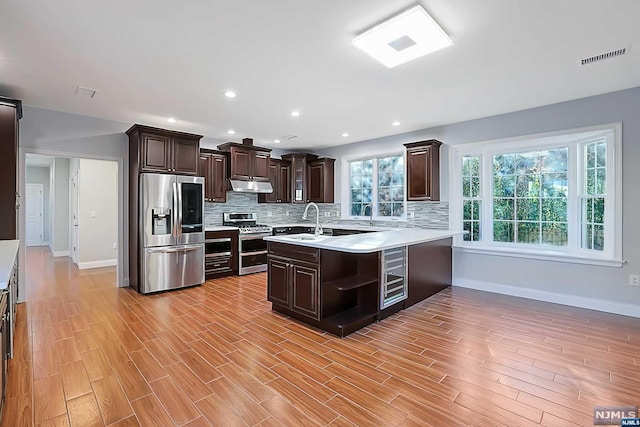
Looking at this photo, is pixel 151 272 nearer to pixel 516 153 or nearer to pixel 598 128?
pixel 516 153

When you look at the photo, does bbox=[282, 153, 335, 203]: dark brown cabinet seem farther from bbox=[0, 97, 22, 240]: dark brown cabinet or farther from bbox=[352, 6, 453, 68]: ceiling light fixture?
Answer: bbox=[0, 97, 22, 240]: dark brown cabinet

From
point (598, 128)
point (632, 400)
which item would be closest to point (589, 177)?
point (598, 128)

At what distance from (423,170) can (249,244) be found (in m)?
3.39

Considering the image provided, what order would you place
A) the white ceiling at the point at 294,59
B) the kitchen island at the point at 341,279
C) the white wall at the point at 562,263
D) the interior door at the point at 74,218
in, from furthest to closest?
the interior door at the point at 74,218, the white wall at the point at 562,263, the kitchen island at the point at 341,279, the white ceiling at the point at 294,59

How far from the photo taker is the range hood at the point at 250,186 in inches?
231

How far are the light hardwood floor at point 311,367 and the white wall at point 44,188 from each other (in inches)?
312

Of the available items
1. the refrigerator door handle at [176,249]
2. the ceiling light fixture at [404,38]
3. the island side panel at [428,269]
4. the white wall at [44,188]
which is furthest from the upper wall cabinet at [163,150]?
the white wall at [44,188]

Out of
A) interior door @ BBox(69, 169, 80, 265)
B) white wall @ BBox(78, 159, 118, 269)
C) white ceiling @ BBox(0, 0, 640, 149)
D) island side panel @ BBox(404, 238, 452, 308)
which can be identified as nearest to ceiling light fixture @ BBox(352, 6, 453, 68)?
white ceiling @ BBox(0, 0, 640, 149)

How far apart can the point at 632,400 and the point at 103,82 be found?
525 centimetres

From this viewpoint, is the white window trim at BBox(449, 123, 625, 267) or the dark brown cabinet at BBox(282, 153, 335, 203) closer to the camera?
the white window trim at BBox(449, 123, 625, 267)

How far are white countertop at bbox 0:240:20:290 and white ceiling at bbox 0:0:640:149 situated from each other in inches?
67.1

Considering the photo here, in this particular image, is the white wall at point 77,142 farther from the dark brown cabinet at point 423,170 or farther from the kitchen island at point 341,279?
the dark brown cabinet at point 423,170

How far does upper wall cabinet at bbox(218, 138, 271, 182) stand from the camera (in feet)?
19.2

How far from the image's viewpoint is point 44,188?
391 inches
